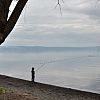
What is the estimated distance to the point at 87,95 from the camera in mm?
17000

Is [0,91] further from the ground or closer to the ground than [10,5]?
closer to the ground

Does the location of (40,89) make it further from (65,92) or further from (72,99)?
(72,99)

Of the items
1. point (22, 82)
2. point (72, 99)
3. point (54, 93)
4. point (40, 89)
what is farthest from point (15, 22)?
point (22, 82)

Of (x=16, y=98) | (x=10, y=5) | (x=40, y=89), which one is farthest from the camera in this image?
(x=40, y=89)

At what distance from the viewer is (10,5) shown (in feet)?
29.6

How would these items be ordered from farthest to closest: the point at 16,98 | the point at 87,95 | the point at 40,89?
the point at 40,89 → the point at 87,95 → the point at 16,98

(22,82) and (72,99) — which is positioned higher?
(22,82)

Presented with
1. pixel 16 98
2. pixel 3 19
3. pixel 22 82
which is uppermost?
pixel 22 82

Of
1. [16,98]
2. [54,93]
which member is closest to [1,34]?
[16,98]

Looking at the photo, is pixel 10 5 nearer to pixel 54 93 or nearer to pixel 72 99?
pixel 72 99

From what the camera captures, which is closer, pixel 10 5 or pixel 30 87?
pixel 10 5

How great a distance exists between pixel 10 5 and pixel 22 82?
12.8 m

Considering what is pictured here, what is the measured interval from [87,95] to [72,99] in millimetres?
1799

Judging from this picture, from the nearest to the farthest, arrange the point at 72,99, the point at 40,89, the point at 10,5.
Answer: the point at 10,5 → the point at 72,99 → the point at 40,89
